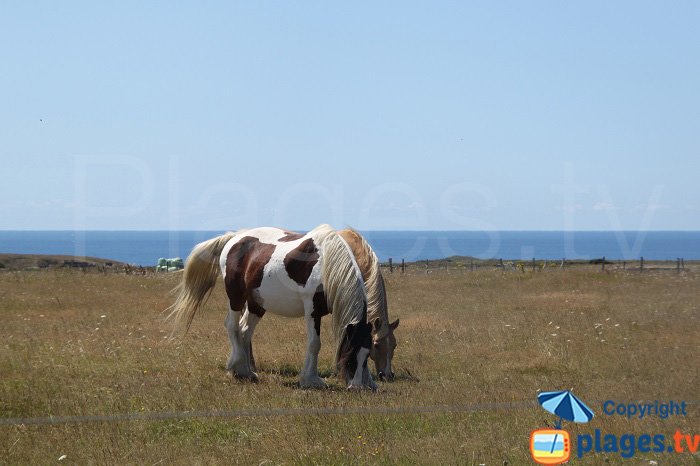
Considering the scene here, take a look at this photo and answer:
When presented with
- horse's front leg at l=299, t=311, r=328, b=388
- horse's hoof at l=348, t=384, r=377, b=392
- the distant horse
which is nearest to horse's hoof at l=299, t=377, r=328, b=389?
horse's front leg at l=299, t=311, r=328, b=388

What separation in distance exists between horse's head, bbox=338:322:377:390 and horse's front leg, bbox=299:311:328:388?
537 mm

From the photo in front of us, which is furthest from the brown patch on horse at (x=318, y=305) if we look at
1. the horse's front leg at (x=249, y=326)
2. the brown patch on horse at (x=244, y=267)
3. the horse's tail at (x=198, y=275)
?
the horse's tail at (x=198, y=275)

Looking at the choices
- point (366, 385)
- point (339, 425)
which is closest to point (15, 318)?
point (366, 385)

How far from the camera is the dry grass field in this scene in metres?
8.23

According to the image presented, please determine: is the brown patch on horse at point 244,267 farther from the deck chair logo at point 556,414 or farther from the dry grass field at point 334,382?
the deck chair logo at point 556,414

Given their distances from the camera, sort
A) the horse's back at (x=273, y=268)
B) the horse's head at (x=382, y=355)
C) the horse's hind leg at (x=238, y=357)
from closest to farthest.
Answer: the horse's back at (x=273, y=268), the horse's head at (x=382, y=355), the horse's hind leg at (x=238, y=357)

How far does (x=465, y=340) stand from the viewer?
54.7 feet

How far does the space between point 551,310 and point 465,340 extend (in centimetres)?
661

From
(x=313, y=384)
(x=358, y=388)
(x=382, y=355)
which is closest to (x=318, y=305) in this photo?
(x=313, y=384)

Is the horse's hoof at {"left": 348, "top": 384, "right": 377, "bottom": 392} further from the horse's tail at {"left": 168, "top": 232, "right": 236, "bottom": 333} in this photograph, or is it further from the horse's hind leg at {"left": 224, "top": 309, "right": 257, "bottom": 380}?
the horse's tail at {"left": 168, "top": 232, "right": 236, "bottom": 333}

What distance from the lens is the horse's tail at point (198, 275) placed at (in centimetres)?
1459

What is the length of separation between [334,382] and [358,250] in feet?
7.23

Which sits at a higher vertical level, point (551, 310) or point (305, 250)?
point (305, 250)

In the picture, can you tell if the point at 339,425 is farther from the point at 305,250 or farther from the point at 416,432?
the point at 305,250
